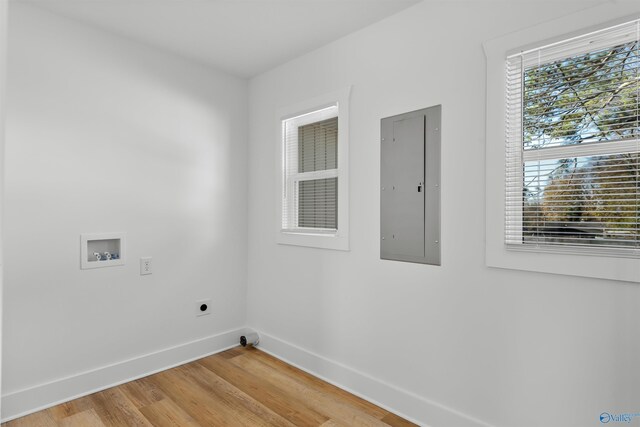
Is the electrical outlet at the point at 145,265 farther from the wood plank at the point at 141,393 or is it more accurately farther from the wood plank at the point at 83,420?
the wood plank at the point at 83,420

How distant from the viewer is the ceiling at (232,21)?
2215 millimetres

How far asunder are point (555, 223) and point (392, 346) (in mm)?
1169

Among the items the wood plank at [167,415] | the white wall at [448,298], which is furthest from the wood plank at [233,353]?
the wood plank at [167,415]

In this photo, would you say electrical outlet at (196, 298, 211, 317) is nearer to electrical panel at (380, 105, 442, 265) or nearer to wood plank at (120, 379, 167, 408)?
wood plank at (120, 379, 167, 408)

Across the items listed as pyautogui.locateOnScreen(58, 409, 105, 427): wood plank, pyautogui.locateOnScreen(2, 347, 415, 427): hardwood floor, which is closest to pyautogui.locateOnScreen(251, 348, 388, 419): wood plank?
pyautogui.locateOnScreen(2, 347, 415, 427): hardwood floor

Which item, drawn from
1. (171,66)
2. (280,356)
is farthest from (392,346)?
(171,66)

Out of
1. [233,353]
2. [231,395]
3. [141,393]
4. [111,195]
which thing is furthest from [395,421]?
[111,195]

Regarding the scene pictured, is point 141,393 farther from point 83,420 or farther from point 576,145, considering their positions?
point 576,145

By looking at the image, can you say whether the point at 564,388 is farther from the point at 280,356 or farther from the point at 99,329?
the point at 99,329

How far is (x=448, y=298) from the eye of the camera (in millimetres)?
2037

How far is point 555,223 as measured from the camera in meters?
1.70

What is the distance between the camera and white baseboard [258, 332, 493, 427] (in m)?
2.04

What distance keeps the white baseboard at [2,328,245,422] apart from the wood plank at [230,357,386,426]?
286mm

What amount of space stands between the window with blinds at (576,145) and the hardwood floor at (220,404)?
140cm
